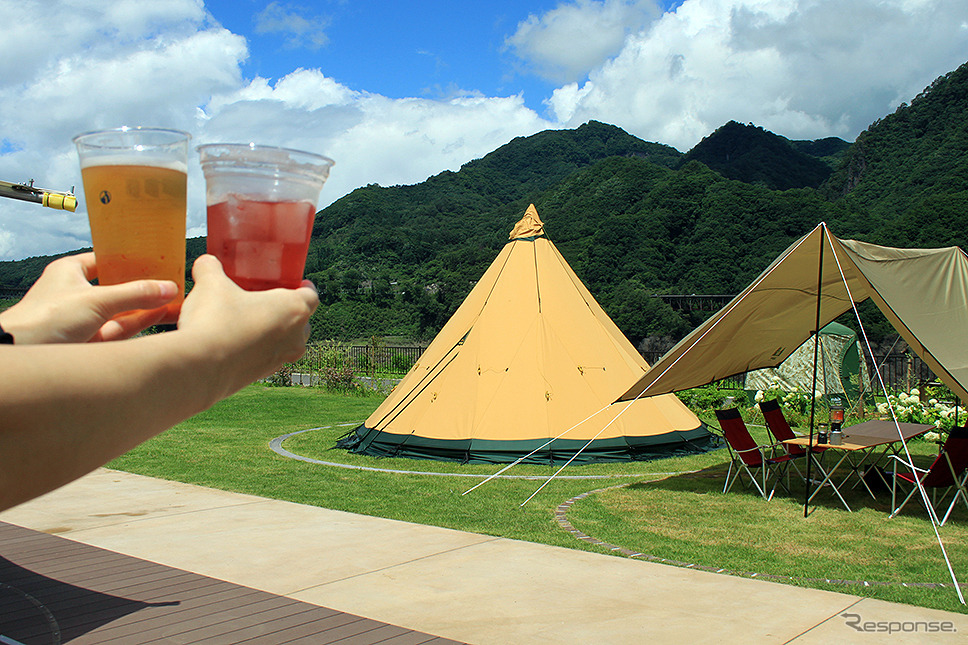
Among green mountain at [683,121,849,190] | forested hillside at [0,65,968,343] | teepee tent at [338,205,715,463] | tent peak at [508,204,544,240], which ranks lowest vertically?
teepee tent at [338,205,715,463]

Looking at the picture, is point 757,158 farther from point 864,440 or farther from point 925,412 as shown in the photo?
point 864,440

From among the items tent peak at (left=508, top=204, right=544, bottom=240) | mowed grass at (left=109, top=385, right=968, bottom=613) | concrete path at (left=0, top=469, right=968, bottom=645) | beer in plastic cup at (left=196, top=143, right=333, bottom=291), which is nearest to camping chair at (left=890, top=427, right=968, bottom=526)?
mowed grass at (left=109, top=385, right=968, bottom=613)

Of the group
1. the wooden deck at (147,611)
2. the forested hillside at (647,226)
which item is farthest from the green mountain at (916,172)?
the wooden deck at (147,611)

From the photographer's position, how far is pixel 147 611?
4559 millimetres

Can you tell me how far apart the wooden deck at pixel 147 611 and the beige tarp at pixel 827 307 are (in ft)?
15.3

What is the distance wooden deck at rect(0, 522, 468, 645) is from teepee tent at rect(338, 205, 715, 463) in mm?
5684

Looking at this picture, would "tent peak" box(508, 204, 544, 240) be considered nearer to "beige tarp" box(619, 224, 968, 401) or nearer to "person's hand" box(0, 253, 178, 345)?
"beige tarp" box(619, 224, 968, 401)

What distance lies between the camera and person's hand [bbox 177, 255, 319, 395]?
103cm

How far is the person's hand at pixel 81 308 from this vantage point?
1.12m

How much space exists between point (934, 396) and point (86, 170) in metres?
14.1

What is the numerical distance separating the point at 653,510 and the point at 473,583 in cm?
302

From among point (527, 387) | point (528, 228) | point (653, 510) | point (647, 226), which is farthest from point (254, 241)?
point (647, 226)

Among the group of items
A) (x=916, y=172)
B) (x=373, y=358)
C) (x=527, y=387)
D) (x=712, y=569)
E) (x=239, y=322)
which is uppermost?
(x=916, y=172)

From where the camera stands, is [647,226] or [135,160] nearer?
[135,160]
